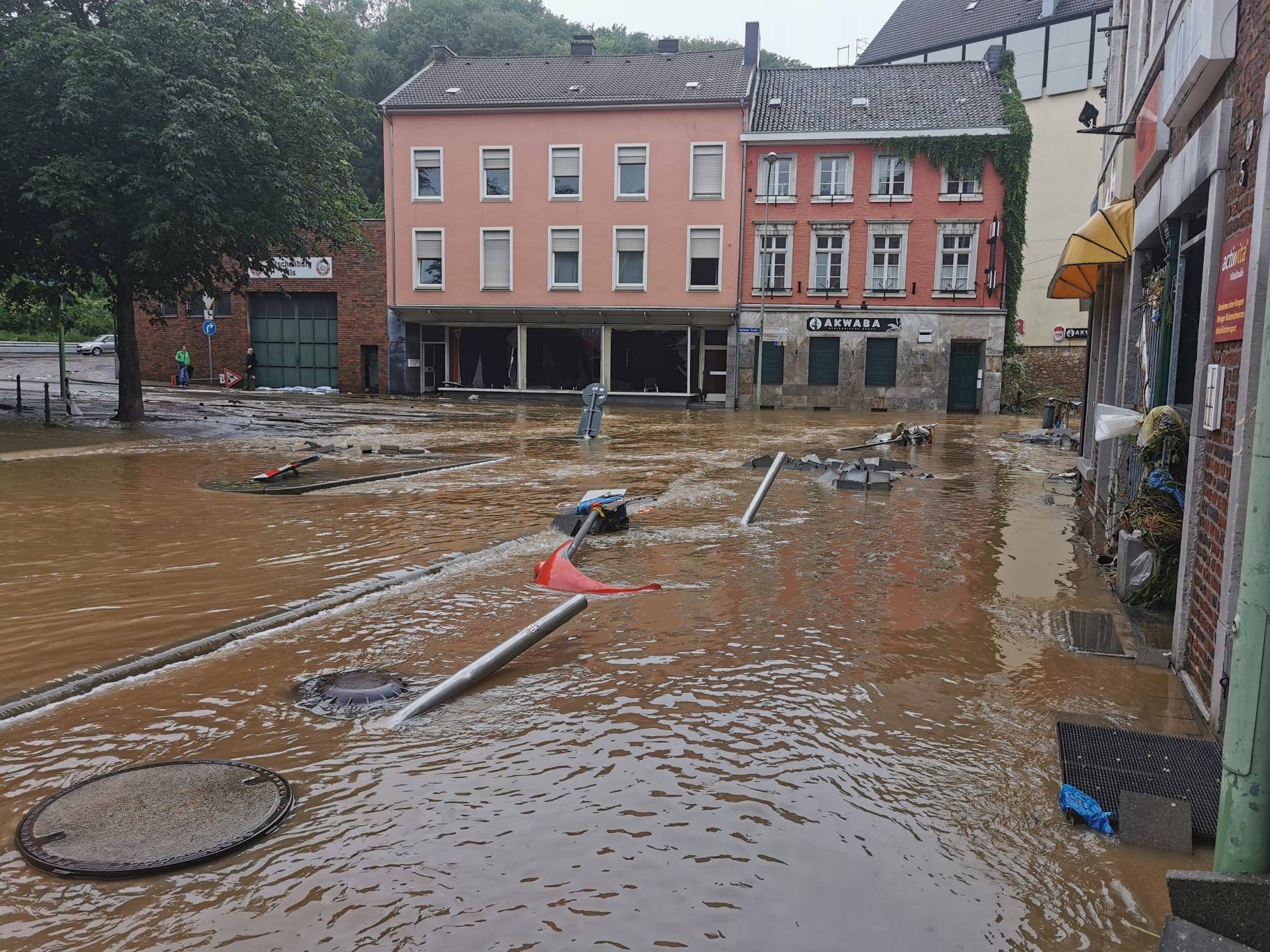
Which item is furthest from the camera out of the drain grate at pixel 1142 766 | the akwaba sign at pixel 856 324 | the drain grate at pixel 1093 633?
the akwaba sign at pixel 856 324

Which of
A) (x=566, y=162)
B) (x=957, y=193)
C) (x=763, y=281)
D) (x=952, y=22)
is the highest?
(x=952, y=22)

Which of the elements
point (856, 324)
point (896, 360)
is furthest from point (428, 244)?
point (896, 360)

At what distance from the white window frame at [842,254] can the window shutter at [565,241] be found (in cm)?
877

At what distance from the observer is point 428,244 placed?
38.6 meters

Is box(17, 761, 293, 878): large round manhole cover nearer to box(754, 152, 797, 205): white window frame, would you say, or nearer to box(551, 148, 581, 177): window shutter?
box(754, 152, 797, 205): white window frame

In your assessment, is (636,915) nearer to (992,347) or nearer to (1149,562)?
(1149,562)

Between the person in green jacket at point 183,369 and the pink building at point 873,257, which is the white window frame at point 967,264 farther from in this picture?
the person in green jacket at point 183,369

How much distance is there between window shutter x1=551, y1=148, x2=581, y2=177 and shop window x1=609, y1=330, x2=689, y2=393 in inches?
246

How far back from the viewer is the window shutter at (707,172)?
36500mm

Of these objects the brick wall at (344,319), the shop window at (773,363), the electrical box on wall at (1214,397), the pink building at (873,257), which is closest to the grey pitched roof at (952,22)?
the pink building at (873,257)

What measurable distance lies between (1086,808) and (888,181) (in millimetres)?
34831

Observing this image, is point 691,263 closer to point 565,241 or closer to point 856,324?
point 565,241

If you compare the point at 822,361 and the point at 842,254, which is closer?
the point at 842,254

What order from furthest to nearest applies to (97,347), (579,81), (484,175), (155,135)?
(97,347), (579,81), (484,175), (155,135)
